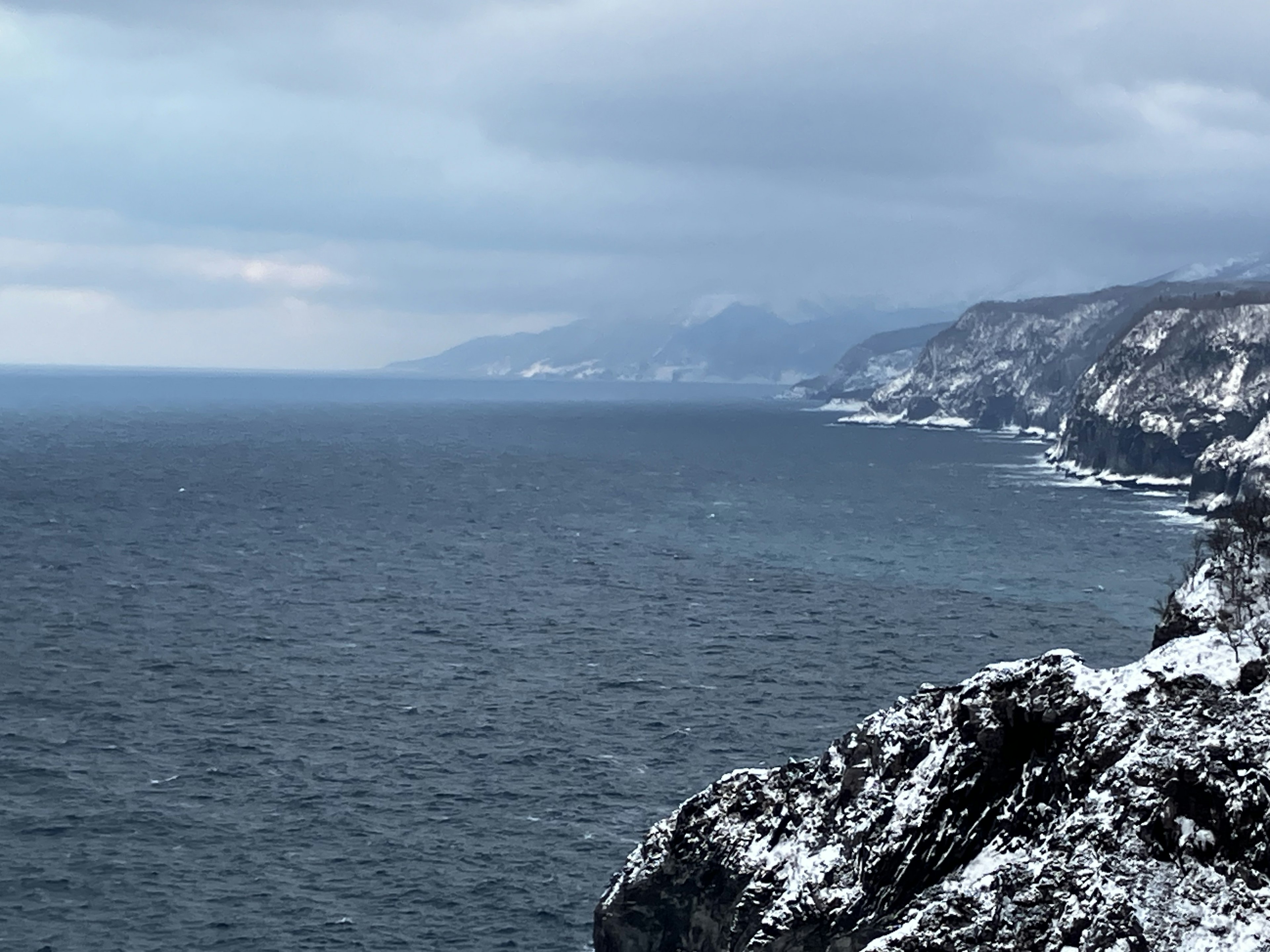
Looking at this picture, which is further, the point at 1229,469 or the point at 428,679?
the point at 1229,469

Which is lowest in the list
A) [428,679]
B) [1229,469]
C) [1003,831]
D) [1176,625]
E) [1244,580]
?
[428,679]

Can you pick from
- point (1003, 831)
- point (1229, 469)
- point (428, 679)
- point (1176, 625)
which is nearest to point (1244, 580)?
point (1176, 625)

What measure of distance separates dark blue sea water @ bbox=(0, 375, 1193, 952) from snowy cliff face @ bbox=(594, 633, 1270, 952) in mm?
12224

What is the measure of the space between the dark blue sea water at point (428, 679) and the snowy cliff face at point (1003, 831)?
12.2 meters

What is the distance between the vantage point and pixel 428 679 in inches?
3337

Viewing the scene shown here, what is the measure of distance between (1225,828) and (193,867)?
41571 millimetres

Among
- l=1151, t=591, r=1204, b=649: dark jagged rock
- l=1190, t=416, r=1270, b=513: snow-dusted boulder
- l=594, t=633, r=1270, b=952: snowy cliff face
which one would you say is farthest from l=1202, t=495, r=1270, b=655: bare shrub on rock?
l=1190, t=416, r=1270, b=513: snow-dusted boulder

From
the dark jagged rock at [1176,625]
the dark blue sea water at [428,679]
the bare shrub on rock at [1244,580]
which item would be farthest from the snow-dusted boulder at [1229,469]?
the dark jagged rock at [1176,625]

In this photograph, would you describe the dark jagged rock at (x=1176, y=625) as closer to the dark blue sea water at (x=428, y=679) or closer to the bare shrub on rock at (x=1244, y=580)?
the bare shrub on rock at (x=1244, y=580)

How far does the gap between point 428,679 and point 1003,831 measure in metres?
55.1

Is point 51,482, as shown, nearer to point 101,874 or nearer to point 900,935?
point 101,874

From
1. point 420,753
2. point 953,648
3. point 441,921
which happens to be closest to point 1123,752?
point 441,921

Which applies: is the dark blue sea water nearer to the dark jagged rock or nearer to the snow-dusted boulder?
the snow-dusted boulder

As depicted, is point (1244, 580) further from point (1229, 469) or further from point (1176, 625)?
point (1229, 469)
